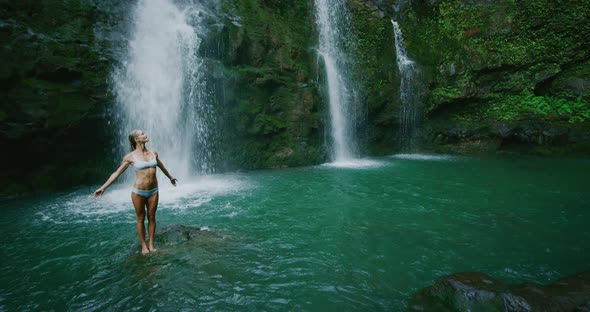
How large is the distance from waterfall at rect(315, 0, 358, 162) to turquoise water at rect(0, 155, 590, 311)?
599 centimetres

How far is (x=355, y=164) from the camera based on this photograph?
1343 centimetres

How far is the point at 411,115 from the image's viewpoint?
54.2 feet

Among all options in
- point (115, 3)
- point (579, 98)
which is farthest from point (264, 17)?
point (579, 98)

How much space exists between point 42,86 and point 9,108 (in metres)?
0.91

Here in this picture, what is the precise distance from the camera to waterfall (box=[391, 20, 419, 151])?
53.3ft

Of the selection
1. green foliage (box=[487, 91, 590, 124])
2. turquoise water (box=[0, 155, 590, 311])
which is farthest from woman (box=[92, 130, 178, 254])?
green foliage (box=[487, 91, 590, 124])

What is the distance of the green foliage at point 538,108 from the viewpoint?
49.3 ft

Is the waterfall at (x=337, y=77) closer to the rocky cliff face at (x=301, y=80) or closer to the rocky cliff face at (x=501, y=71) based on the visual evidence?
the rocky cliff face at (x=301, y=80)

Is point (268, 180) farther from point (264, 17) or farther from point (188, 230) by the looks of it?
point (264, 17)

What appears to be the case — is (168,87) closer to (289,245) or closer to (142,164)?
(142,164)

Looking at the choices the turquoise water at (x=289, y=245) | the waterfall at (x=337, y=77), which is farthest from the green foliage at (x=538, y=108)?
the turquoise water at (x=289, y=245)

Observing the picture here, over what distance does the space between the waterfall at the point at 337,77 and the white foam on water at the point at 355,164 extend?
0.51m

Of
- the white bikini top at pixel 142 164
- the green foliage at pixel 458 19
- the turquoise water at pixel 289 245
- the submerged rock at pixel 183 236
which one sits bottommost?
the turquoise water at pixel 289 245

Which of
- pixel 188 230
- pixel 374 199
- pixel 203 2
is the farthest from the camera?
pixel 203 2
